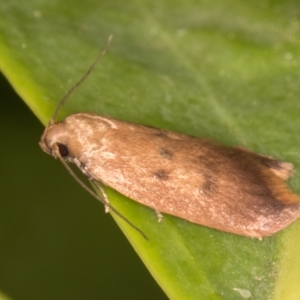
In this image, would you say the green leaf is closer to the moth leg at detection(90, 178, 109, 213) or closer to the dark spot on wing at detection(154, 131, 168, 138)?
the moth leg at detection(90, 178, 109, 213)

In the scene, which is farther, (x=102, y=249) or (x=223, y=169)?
(x=102, y=249)

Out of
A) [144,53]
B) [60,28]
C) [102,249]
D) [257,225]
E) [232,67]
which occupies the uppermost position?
[60,28]

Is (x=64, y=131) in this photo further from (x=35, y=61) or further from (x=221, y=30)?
(x=221, y=30)

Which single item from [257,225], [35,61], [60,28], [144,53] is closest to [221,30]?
[144,53]

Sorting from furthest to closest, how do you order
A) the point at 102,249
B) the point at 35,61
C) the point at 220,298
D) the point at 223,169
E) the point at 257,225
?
1. the point at 102,249
2. the point at 35,61
3. the point at 223,169
4. the point at 257,225
5. the point at 220,298

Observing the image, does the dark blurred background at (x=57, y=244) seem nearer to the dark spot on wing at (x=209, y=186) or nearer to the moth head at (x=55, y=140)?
the moth head at (x=55, y=140)

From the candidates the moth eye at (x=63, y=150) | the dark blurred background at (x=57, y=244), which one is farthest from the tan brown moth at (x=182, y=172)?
the dark blurred background at (x=57, y=244)
